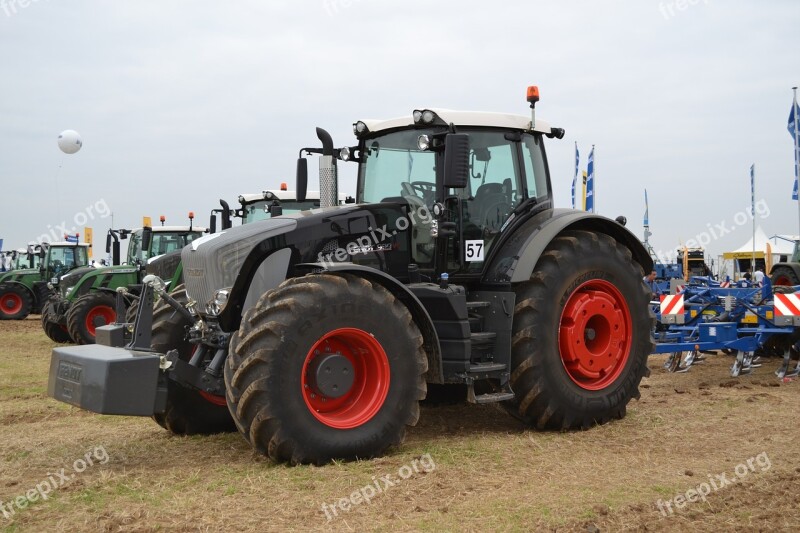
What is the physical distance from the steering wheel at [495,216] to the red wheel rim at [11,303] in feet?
64.9

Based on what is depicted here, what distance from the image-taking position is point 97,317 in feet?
49.3

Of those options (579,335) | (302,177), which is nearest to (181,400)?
(302,177)

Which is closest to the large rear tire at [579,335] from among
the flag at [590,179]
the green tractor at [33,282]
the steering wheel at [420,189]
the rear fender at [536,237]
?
the rear fender at [536,237]

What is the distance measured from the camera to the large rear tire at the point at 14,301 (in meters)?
22.5

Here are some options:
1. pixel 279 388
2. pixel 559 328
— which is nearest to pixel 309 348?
pixel 279 388

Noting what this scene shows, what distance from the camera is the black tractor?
5.02m

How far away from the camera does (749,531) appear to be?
3941mm

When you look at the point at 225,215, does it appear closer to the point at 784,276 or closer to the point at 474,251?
the point at 474,251

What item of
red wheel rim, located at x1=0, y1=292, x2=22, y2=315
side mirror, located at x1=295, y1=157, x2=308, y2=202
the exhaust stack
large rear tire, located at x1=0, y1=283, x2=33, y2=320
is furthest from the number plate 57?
red wheel rim, located at x1=0, y1=292, x2=22, y2=315

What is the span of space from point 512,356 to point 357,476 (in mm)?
1835

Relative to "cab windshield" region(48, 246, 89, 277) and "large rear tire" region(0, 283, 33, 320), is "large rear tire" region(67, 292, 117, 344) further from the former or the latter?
"large rear tire" region(0, 283, 33, 320)

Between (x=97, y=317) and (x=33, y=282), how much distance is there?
913 centimetres

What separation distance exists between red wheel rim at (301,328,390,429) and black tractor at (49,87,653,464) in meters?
0.01

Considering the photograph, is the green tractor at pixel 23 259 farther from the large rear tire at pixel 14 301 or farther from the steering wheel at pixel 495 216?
the steering wheel at pixel 495 216
